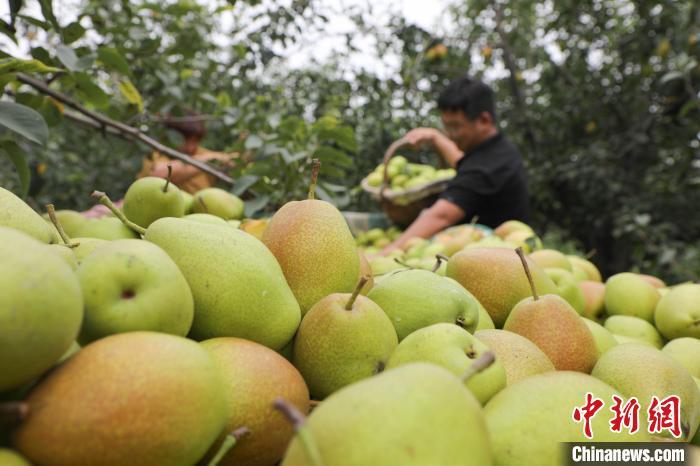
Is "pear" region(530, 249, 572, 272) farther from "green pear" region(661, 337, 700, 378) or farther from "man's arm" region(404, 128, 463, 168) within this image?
"man's arm" region(404, 128, 463, 168)

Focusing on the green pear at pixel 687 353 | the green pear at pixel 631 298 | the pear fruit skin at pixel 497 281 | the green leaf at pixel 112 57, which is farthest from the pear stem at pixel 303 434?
the green leaf at pixel 112 57

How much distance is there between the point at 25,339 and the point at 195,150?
14.9 feet

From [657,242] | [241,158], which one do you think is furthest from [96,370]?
[657,242]

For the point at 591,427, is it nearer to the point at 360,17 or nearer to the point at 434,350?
the point at 434,350

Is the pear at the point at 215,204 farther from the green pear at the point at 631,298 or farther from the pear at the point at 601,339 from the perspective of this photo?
the green pear at the point at 631,298

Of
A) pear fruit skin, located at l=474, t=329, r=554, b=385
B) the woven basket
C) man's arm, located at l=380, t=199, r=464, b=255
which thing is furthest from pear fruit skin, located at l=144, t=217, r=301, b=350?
the woven basket

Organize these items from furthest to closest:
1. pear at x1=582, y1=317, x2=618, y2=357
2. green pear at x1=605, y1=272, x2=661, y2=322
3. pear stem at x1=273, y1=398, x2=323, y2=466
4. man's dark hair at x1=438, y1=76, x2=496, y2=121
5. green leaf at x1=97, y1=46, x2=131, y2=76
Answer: man's dark hair at x1=438, y1=76, x2=496, y2=121 → green leaf at x1=97, y1=46, x2=131, y2=76 → green pear at x1=605, y1=272, x2=661, y2=322 → pear at x1=582, y1=317, x2=618, y2=357 → pear stem at x1=273, y1=398, x2=323, y2=466

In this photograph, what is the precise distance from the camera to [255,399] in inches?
28.2

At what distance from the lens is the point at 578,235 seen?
250 inches

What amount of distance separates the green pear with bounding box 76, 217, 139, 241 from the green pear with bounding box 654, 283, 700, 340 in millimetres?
1441

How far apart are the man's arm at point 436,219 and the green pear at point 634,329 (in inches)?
71.5

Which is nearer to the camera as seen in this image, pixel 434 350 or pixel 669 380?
pixel 434 350

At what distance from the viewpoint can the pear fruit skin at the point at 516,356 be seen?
3.03 ft

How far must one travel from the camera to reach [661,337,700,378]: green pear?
130 cm
